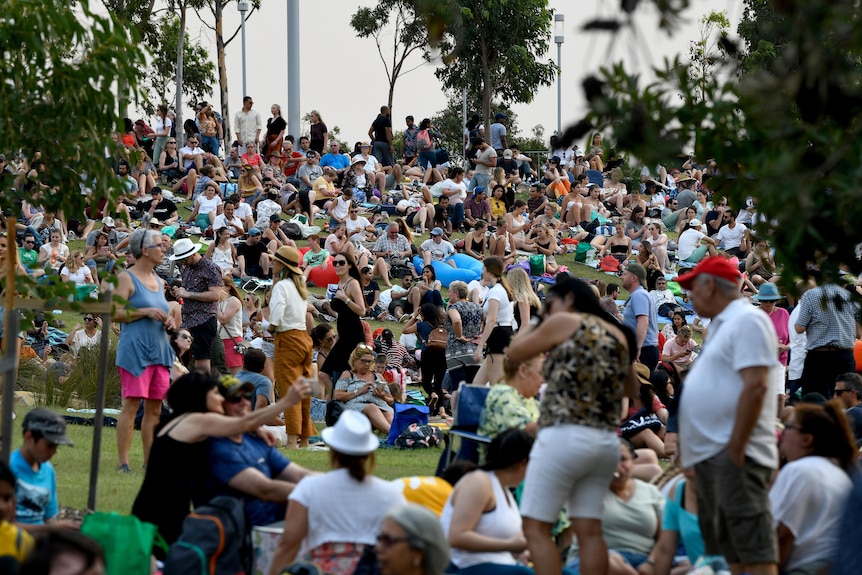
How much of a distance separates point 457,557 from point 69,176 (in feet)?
12.1

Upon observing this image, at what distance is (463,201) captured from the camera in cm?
2820

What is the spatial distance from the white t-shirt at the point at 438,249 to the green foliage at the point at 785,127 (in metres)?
16.3

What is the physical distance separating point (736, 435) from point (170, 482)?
9.52ft

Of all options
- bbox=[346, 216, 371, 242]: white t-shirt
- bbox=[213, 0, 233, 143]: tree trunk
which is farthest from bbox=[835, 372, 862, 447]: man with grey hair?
bbox=[213, 0, 233, 143]: tree trunk

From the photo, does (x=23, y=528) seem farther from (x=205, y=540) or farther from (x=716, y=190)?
(x=716, y=190)

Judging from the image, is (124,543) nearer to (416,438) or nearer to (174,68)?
(416,438)

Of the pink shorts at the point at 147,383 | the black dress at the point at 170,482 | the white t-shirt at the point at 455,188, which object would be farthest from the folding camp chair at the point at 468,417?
the white t-shirt at the point at 455,188

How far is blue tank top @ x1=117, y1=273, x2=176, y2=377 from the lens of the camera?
9.02 meters

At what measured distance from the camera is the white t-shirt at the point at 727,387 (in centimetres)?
560

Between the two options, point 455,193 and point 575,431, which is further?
A: point 455,193

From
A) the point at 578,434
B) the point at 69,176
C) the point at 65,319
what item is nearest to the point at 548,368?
the point at 578,434

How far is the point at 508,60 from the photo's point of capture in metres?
41.9

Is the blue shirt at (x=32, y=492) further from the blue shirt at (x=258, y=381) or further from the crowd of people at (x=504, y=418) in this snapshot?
the blue shirt at (x=258, y=381)

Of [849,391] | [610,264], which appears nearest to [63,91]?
[849,391]
